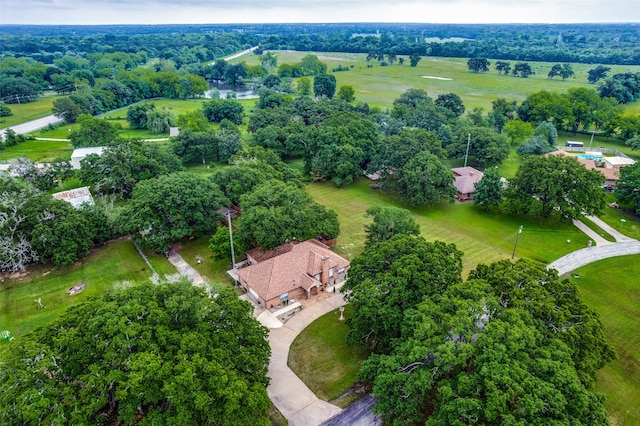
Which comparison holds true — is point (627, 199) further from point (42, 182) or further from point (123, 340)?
point (42, 182)

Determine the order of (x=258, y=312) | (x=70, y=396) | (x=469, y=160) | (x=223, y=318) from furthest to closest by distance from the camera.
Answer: (x=469, y=160)
(x=258, y=312)
(x=223, y=318)
(x=70, y=396)

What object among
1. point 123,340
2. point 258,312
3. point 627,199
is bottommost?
point 258,312

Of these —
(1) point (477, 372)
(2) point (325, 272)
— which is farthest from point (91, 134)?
(1) point (477, 372)

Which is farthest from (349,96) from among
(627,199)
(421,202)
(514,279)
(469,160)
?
(514,279)

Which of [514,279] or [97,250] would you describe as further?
Result: [97,250]

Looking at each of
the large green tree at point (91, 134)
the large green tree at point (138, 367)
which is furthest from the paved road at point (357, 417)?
the large green tree at point (91, 134)

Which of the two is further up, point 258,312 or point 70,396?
point 70,396

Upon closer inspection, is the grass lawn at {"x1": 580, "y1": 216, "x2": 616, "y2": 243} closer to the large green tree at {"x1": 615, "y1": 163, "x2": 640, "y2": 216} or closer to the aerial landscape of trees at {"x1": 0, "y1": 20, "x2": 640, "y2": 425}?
the aerial landscape of trees at {"x1": 0, "y1": 20, "x2": 640, "y2": 425}
